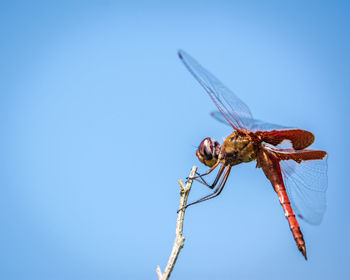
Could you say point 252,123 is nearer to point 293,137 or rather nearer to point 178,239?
point 293,137

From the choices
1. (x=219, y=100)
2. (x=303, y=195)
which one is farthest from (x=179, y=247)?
(x=303, y=195)

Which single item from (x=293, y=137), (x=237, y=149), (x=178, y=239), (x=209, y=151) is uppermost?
(x=209, y=151)

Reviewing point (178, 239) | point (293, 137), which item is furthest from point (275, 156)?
point (178, 239)

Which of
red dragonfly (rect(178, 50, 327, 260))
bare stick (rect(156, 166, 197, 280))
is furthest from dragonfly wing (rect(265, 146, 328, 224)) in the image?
bare stick (rect(156, 166, 197, 280))

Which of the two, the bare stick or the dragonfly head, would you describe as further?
the dragonfly head

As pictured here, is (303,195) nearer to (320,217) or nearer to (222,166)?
(320,217)

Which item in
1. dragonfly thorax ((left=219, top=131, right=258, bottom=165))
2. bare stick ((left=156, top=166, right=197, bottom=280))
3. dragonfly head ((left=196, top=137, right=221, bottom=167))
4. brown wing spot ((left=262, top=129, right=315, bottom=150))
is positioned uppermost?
dragonfly head ((left=196, top=137, right=221, bottom=167))

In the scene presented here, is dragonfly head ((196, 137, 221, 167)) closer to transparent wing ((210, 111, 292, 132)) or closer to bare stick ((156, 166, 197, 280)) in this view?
transparent wing ((210, 111, 292, 132))

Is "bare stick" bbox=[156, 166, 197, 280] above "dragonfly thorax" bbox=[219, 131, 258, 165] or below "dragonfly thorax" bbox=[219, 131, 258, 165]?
below

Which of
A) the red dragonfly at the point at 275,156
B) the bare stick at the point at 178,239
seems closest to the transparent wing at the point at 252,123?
the red dragonfly at the point at 275,156
